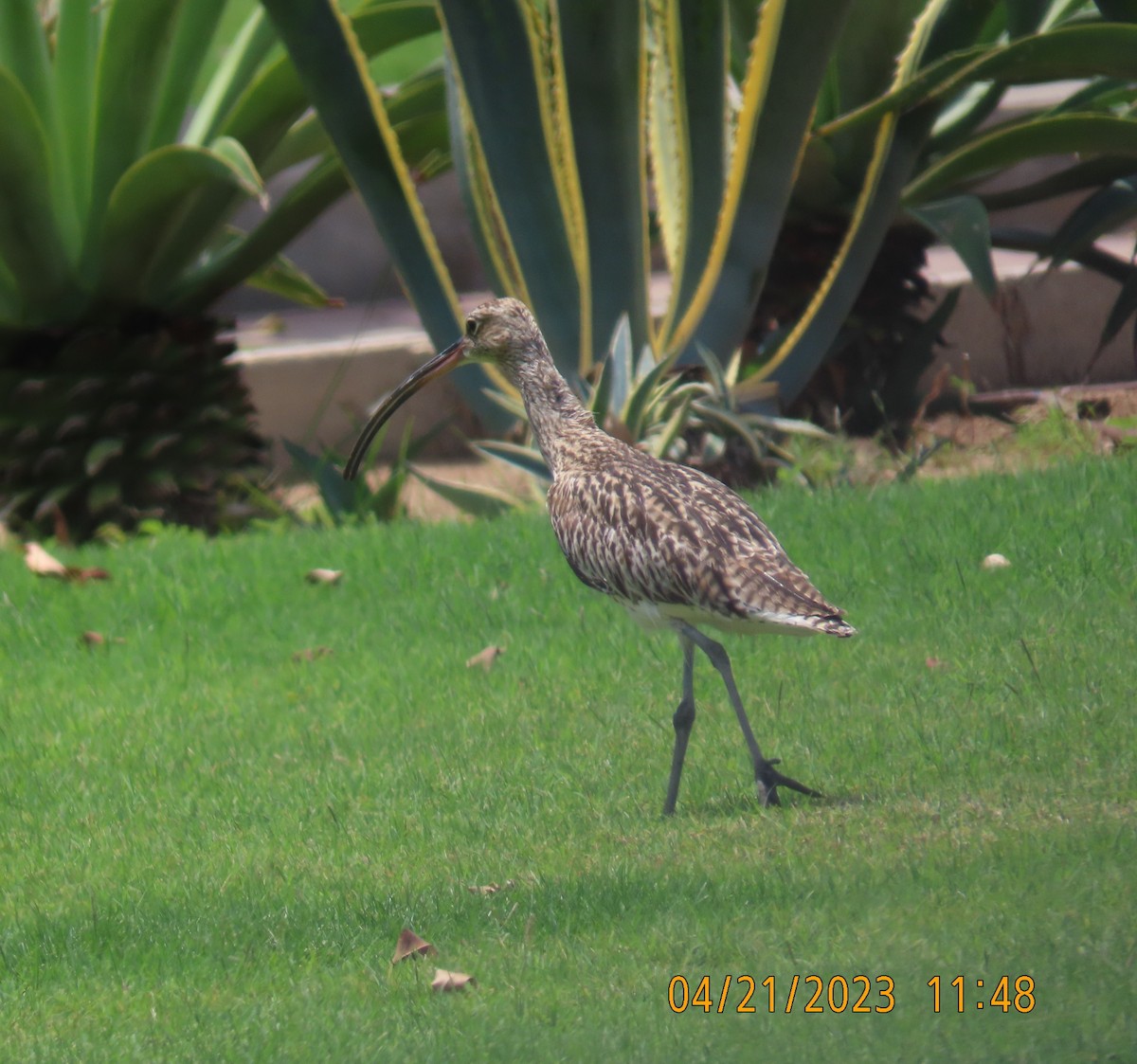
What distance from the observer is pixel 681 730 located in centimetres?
480

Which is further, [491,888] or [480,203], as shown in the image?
[480,203]

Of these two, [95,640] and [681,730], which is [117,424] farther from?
[681,730]

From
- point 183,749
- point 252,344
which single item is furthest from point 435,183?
point 183,749

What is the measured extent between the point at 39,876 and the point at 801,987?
87.8 inches

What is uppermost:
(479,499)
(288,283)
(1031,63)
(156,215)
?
(1031,63)

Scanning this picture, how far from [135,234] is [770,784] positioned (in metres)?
5.26

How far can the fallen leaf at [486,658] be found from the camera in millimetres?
6328

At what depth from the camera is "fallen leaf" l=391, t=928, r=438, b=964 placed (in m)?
3.88

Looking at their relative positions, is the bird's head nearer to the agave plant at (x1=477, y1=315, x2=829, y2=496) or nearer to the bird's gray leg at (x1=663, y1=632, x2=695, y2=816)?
the bird's gray leg at (x1=663, y1=632, x2=695, y2=816)

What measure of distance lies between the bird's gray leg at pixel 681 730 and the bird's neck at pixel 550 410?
779mm

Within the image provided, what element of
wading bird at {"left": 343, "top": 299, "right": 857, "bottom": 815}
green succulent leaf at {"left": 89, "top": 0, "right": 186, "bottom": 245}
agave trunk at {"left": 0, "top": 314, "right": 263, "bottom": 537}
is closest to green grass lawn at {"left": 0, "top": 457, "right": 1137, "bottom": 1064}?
wading bird at {"left": 343, "top": 299, "right": 857, "bottom": 815}

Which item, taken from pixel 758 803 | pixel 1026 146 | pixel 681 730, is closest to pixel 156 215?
pixel 1026 146

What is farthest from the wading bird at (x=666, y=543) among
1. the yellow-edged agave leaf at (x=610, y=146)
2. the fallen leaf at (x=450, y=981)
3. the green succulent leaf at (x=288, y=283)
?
the green succulent leaf at (x=288, y=283)

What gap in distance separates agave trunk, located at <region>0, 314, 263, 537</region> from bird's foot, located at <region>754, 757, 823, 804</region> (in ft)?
17.0
